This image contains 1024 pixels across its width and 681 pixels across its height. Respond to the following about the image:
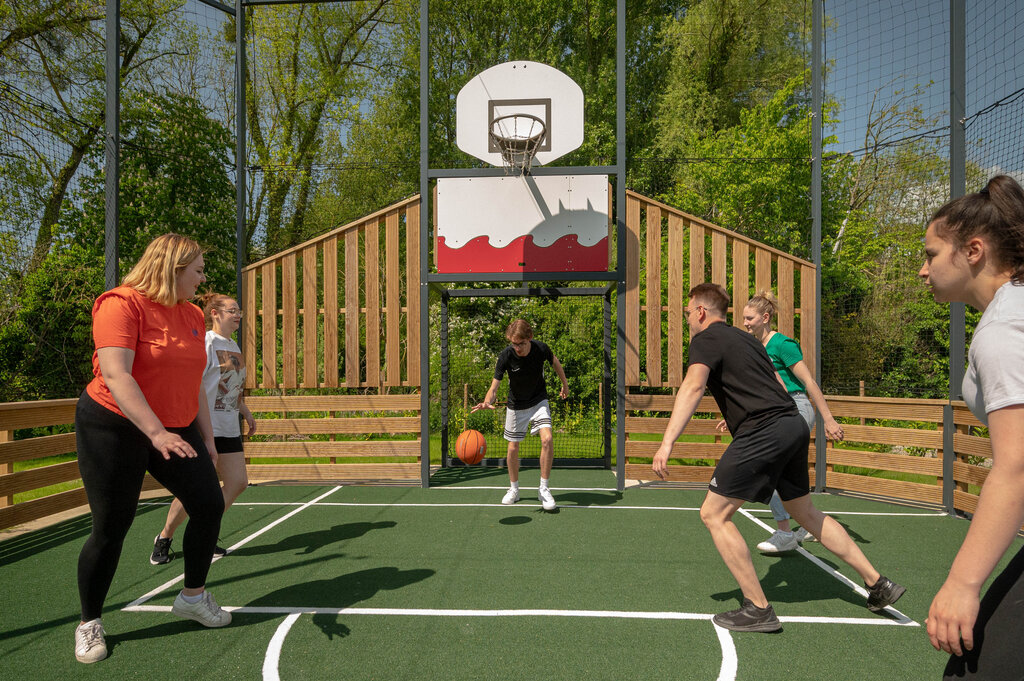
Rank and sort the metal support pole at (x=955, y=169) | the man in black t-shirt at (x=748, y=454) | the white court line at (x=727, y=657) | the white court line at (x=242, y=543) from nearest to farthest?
the white court line at (x=727, y=657), the man in black t-shirt at (x=748, y=454), the white court line at (x=242, y=543), the metal support pole at (x=955, y=169)

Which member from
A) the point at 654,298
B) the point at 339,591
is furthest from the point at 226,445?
the point at 654,298

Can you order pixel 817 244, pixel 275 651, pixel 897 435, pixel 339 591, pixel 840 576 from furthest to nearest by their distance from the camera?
1. pixel 817 244
2. pixel 897 435
3. pixel 840 576
4. pixel 339 591
5. pixel 275 651

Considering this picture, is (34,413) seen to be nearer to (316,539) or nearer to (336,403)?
(316,539)

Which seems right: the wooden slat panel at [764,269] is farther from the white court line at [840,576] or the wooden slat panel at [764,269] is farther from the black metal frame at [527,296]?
the white court line at [840,576]

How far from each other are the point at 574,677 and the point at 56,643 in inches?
108

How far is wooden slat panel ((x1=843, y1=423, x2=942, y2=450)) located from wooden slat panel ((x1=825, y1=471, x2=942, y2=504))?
1.45 ft

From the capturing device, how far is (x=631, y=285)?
26.8 feet

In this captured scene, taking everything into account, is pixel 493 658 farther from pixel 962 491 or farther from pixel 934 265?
pixel 962 491

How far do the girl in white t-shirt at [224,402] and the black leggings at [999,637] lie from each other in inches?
180

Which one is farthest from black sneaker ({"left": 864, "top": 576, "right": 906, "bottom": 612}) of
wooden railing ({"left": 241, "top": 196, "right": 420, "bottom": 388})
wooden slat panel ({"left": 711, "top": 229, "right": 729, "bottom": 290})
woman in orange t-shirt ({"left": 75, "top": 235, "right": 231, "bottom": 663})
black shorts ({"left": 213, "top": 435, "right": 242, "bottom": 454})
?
wooden railing ({"left": 241, "top": 196, "right": 420, "bottom": 388})

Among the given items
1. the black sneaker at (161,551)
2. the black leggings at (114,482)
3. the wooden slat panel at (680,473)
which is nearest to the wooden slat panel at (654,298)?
the wooden slat panel at (680,473)

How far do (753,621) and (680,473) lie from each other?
492 centimetres

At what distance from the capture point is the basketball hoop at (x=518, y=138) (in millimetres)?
8125

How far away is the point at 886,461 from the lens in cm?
727
